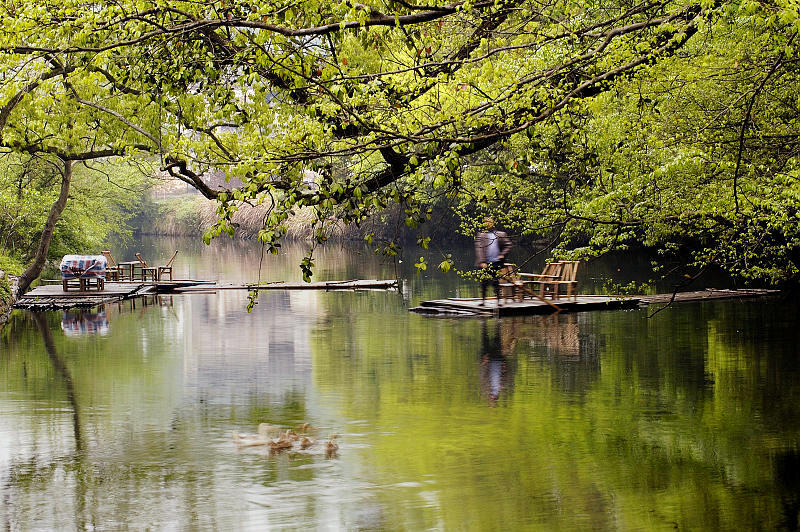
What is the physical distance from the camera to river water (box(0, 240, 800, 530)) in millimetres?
9609

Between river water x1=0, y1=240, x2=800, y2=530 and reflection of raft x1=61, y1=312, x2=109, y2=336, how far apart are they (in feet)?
0.99

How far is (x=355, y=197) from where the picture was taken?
8758 millimetres

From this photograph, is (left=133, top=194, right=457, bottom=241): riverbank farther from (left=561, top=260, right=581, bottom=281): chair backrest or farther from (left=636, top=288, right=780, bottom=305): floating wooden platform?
(left=561, top=260, right=581, bottom=281): chair backrest

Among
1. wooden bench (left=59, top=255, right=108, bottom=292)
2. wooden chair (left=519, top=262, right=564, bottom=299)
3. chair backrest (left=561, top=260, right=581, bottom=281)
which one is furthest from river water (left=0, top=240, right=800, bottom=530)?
wooden bench (left=59, top=255, right=108, bottom=292)

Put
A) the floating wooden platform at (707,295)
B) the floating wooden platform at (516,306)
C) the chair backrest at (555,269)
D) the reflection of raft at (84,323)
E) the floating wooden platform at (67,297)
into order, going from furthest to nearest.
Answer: the floating wooden platform at (67,297) → the floating wooden platform at (707,295) → the chair backrest at (555,269) → the floating wooden platform at (516,306) → the reflection of raft at (84,323)

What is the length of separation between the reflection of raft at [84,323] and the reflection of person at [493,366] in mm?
8422

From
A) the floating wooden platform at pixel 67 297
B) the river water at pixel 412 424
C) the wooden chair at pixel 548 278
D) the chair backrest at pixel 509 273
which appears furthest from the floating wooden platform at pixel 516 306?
the floating wooden platform at pixel 67 297

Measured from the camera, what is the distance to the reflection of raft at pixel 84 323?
23.9 meters

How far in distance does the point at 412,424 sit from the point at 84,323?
14.8m

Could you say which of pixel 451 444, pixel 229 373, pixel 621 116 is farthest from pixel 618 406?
pixel 621 116

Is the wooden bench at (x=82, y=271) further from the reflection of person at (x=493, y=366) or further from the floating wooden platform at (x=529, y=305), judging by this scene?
the reflection of person at (x=493, y=366)

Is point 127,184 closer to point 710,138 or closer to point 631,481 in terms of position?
point 710,138

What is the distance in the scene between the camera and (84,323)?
2586 cm

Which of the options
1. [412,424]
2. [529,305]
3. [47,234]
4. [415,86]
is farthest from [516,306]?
[47,234]
